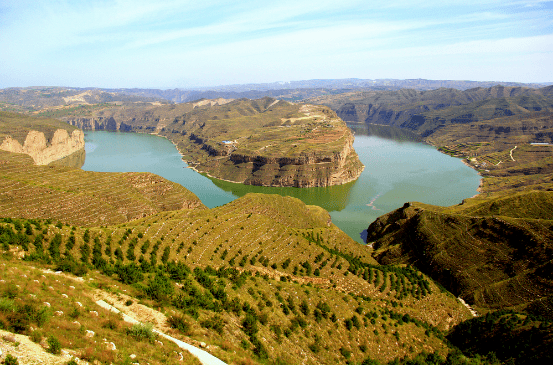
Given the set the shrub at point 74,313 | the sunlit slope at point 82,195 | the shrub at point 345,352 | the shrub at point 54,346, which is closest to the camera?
the shrub at point 54,346

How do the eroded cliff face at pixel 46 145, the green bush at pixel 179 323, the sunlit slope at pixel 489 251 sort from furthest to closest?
the eroded cliff face at pixel 46 145 → the sunlit slope at pixel 489 251 → the green bush at pixel 179 323

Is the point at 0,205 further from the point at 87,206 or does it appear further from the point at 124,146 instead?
the point at 124,146

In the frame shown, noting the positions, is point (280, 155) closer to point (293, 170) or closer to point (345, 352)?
point (293, 170)

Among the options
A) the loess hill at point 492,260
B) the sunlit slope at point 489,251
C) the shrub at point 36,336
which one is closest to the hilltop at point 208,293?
the shrub at point 36,336

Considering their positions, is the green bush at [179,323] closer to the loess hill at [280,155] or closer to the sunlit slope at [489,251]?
the sunlit slope at [489,251]

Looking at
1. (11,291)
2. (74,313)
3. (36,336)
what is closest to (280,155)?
(74,313)

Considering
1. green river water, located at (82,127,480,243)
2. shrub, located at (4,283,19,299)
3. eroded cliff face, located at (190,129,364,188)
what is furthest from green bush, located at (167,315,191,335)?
eroded cliff face, located at (190,129,364,188)
